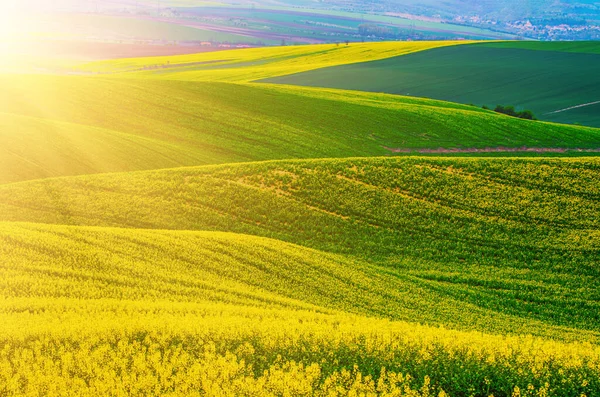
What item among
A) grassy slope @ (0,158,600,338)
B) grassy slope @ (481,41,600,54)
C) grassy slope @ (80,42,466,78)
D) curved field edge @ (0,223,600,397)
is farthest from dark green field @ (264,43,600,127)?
curved field edge @ (0,223,600,397)

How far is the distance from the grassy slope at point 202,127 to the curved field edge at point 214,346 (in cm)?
2461

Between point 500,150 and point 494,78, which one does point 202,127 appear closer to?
point 500,150

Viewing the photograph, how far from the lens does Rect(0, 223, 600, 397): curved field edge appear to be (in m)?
13.5

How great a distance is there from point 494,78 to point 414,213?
96.8m

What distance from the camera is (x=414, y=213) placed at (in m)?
35.1

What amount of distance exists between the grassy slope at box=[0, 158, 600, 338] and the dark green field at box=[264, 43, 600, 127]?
66.1 m

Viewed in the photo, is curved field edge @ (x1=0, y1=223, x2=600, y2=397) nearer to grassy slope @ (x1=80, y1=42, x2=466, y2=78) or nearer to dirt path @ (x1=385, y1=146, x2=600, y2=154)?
dirt path @ (x1=385, y1=146, x2=600, y2=154)

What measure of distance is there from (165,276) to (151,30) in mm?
168905

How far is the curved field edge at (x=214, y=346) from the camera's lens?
44.4 feet

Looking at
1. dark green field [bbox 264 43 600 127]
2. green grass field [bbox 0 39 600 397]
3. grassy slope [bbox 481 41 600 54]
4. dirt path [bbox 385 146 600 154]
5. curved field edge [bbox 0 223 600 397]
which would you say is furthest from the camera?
grassy slope [bbox 481 41 600 54]

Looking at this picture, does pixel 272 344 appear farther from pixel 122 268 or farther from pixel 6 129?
pixel 6 129

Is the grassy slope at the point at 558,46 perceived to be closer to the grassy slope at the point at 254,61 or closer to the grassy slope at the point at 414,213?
the grassy slope at the point at 254,61

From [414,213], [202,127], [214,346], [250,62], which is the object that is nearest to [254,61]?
[250,62]

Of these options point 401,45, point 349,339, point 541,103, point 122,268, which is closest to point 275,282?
point 122,268
